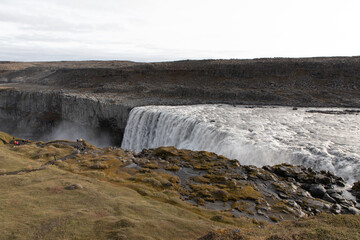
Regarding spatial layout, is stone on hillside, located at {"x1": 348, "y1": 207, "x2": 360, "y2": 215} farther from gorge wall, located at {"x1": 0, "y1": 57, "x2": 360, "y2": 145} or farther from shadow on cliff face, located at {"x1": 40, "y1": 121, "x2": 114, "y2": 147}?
shadow on cliff face, located at {"x1": 40, "y1": 121, "x2": 114, "y2": 147}

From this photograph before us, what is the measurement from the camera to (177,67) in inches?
2317

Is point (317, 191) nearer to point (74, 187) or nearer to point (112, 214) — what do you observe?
point (112, 214)

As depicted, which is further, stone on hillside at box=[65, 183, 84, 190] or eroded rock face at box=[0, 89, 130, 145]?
eroded rock face at box=[0, 89, 130, 145]

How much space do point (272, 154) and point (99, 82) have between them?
48033mm

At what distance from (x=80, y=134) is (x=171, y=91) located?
1907cm

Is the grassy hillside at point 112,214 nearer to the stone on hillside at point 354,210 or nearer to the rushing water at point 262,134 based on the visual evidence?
the stone on hillside at point 354,210

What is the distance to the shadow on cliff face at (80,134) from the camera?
4828 centimetres

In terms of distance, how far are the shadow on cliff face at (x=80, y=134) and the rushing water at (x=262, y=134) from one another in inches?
369

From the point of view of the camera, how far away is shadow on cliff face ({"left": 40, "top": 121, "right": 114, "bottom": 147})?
48.3m

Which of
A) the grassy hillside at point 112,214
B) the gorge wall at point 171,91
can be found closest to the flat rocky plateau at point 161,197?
the grassy hillside at point 112,214

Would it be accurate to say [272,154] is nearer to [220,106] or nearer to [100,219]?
[100,219]

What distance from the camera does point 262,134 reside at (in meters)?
24.3

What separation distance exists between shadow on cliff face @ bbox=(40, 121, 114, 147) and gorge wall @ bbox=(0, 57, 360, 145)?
27.5 inches

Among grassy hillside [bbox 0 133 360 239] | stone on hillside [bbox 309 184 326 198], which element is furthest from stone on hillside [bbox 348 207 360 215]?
grassy hillside [bbox 0 133 360 239]
